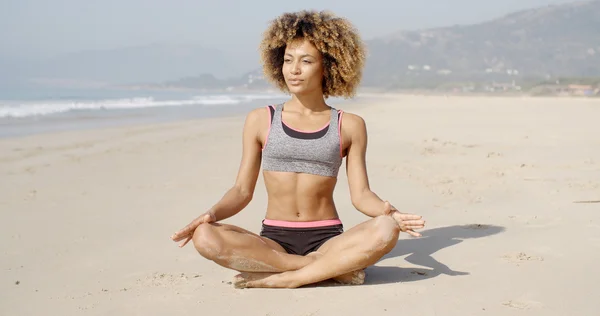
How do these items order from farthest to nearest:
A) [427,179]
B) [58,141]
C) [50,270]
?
[58,141] < [427,179] < [50,270]

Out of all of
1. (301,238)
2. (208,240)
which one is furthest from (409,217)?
(208,240)

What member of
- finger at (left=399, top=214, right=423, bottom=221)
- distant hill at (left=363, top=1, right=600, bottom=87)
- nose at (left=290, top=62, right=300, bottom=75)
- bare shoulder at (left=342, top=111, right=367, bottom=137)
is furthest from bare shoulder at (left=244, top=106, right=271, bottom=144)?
distant hill at (left=363, top=1, right=600, bottom=87)

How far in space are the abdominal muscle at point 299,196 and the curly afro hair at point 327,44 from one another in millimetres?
622

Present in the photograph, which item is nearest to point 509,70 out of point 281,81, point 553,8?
point 553,8

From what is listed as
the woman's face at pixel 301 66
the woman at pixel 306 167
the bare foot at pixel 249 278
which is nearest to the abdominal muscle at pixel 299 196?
the woman at pixel 306 167

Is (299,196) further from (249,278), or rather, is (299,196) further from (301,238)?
(249,278)

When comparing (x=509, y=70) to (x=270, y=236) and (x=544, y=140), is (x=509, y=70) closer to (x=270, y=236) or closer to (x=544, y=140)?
(x=544, y=140)

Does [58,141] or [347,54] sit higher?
[347,54]

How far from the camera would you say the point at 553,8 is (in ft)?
526

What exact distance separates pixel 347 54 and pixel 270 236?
1.17 metres

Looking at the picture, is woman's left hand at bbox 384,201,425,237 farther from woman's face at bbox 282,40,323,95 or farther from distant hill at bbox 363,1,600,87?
distant hill at bbox 363,1,600,87

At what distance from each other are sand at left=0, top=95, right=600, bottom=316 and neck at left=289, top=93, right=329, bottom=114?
41.6 inches

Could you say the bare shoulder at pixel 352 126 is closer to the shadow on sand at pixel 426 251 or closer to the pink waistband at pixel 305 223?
the pink waistband at pixel 305 223

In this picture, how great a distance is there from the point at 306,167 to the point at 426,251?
1.28 metres
